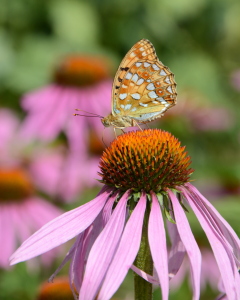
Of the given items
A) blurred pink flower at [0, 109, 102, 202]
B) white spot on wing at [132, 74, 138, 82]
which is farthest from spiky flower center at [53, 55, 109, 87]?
white spot on wing at [132, 74, 138, 82]

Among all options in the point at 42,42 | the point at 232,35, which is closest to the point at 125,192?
the point at 42,42

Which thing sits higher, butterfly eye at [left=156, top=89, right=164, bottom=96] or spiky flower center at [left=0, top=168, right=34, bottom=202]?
butterfly eye at [left=156, top=89, right=164, bottom=96]

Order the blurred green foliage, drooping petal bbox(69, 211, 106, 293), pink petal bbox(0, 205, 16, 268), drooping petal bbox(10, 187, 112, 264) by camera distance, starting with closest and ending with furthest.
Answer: drooping petal bbox(10, 187, 112, 264) → drooping petal bbox(69, 211, 106, 293) → pink petal bbox(0, 205, 16, 268) → the blurred green foliage

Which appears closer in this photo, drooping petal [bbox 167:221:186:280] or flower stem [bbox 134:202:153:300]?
flower stem [bbox 134:202:153:300]

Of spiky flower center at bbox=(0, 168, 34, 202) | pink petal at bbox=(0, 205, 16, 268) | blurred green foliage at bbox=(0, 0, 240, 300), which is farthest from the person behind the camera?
blurred green foliage at bbox=(0, 0, 240, 300)

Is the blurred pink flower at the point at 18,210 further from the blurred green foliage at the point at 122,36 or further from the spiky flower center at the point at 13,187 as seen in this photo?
the blurred green foliage at the point at 122,36

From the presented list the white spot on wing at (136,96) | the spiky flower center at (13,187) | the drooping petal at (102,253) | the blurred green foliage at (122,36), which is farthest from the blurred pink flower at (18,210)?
the blurred green foliage at (122,36)

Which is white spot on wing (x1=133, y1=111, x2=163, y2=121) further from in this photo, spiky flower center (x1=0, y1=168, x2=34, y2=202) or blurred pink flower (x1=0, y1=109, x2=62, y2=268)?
spiky flower center (x1=0, y1=168, x2=34, y2=202)

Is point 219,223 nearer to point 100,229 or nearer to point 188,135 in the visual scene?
point 100,229
